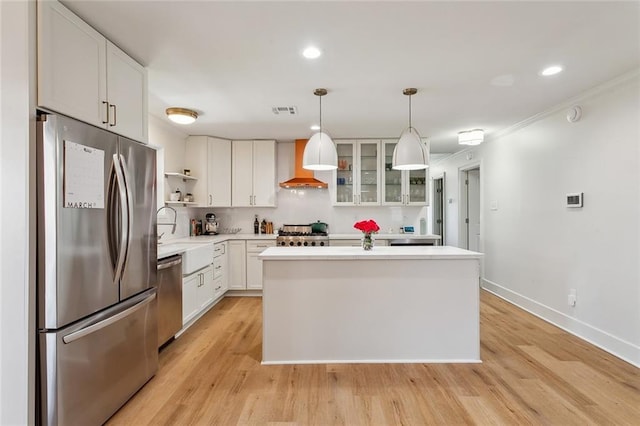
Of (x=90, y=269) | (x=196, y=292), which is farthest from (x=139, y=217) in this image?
(x=196, y=292)

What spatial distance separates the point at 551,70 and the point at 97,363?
3.83m

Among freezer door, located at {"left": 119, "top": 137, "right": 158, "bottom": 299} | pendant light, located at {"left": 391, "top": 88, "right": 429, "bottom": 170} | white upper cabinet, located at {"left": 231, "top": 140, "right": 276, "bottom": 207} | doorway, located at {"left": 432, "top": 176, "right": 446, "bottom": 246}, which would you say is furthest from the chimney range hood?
doorway, located at {"left": 432, "top": 176, "right": 446, "bottom": 246}

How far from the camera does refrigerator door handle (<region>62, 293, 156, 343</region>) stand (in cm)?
166

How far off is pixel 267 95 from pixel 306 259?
1649 mm

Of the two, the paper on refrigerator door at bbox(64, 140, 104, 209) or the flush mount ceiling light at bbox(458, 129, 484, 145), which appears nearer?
the paper on refrigerator door at bbox(64, 140, 104, 209)

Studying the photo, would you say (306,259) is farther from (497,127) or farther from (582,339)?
(497,127)

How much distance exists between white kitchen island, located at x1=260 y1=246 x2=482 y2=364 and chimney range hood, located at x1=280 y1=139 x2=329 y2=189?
7.50ft

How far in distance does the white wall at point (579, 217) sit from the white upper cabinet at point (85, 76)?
3.95 meters

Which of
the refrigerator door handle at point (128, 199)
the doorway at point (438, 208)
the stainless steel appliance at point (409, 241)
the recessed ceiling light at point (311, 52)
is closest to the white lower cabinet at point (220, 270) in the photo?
the refrigerator door handle at point (128, 199)

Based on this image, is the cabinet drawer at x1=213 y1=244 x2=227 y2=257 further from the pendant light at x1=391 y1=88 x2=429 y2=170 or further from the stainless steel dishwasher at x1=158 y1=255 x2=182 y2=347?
the pendant light at x1=391 y1=88 x2=429 y2=170

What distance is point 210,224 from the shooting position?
494cm

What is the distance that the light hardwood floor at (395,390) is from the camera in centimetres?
195

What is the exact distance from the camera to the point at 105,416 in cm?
189

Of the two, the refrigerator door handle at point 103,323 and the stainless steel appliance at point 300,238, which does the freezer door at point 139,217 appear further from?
the stainless steel appliance at point 300,238
